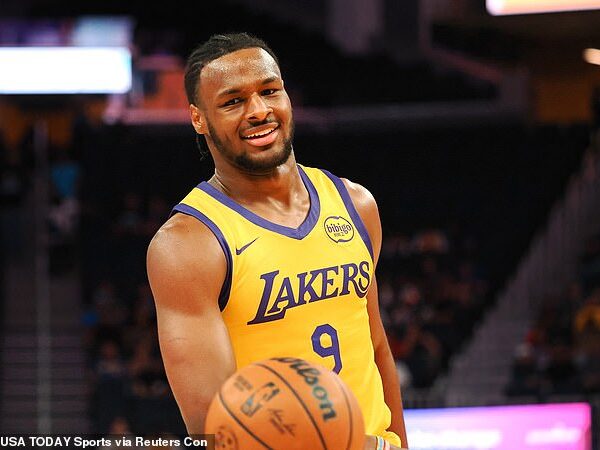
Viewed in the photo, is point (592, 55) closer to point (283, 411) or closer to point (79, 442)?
point (79, 442)

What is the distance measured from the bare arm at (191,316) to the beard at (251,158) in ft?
0.92

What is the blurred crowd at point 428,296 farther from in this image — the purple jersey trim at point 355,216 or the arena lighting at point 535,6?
the purple jersey trim at point 355,216

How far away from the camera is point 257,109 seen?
3379 mm

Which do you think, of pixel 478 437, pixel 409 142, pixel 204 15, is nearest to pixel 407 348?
pixel 478 437

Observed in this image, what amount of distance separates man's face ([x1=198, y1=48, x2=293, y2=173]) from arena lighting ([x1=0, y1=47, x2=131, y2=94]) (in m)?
13.5

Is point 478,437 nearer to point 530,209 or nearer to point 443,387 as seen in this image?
point 443,387

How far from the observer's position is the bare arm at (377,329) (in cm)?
381

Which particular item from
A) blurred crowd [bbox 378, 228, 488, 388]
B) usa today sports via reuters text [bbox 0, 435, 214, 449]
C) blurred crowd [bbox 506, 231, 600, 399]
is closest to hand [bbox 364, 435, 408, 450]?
usa today sports via reuters text [bbox 0, 435, 214, 449]

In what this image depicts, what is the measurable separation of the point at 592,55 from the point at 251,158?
582 inches

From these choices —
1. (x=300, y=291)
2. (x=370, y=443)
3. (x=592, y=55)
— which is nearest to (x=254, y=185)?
(x=300, y=291)

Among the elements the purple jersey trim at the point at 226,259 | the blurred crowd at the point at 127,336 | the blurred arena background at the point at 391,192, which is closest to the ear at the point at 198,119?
the purple jersey trim at the point at 226,259

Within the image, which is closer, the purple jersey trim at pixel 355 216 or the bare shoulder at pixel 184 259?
the bare shoulder at pixel 184 259

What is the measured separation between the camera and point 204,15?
20.9 meters

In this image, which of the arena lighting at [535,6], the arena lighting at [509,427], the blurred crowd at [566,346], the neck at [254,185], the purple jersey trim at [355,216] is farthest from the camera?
the blurred crowd at [566,346]
